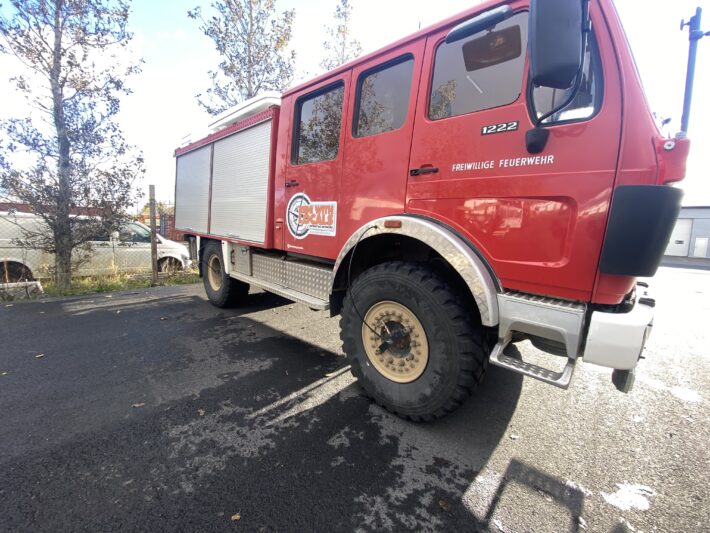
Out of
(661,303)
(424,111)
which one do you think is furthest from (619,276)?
(661,303)

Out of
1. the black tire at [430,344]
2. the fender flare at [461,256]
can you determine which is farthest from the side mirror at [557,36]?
the black tire at [430,344]

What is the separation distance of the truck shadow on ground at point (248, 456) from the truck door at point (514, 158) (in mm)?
1252

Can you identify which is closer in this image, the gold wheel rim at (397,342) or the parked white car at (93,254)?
the gold wheel rim at (397,342)

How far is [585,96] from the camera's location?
1861mm

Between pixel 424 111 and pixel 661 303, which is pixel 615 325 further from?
pixel 661 303

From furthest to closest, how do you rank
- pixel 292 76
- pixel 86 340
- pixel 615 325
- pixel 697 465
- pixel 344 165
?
1. pixel 292 76
2. pixel 86 340
3. pixel 344 165
4. pixel 697 465
5. pixel 615 325

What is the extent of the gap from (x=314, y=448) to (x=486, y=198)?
1.99 metres

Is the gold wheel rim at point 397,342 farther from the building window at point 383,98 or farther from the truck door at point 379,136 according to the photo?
the building window at point 383,98

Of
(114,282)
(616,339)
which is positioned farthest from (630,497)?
(114,282)

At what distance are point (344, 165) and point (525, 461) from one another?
266 centimetres

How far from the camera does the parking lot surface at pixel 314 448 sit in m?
1.73

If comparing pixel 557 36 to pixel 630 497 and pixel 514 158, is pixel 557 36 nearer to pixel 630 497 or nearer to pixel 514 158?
pixel 514 158

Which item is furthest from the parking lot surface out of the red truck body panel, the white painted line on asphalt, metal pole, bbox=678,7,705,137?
metal pole, bbox=678,7,705,137

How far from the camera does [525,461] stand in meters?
2.14
